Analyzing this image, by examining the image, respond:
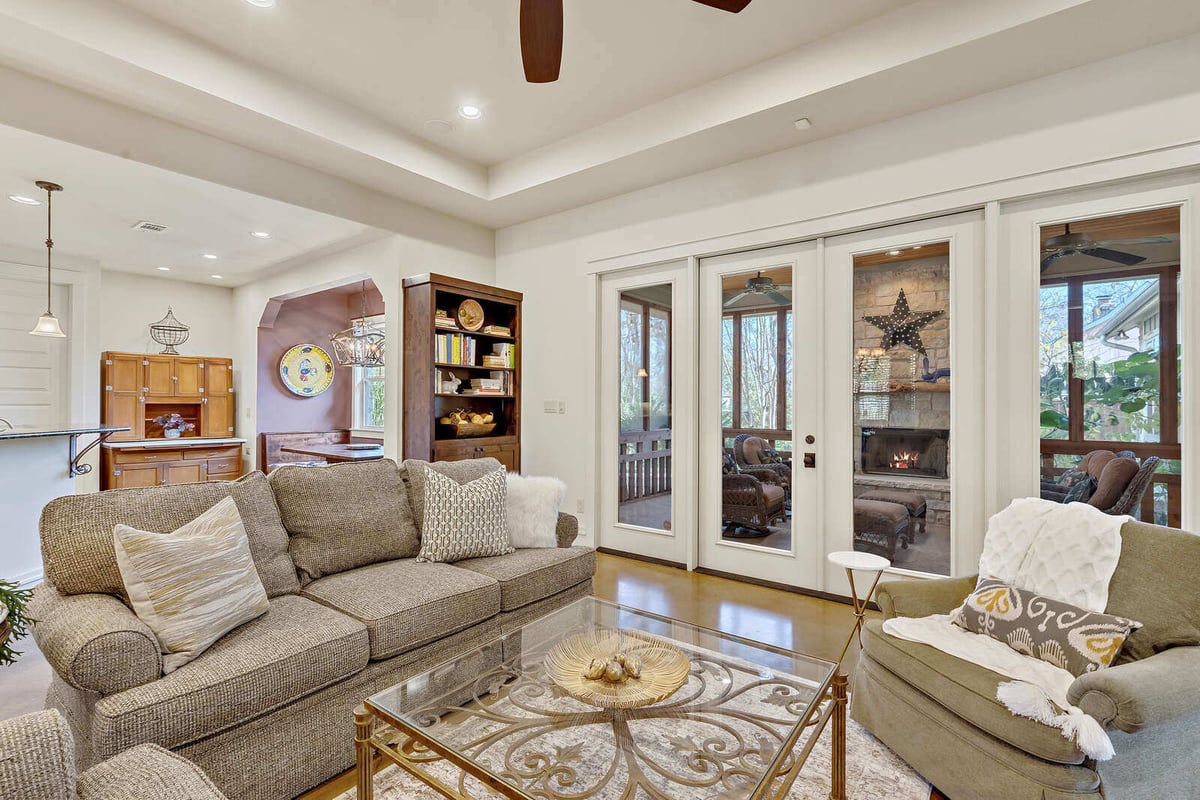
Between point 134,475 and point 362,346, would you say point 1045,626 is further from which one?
point 134,475

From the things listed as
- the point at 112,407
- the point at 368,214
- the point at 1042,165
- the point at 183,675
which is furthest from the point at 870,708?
the point at 112,407

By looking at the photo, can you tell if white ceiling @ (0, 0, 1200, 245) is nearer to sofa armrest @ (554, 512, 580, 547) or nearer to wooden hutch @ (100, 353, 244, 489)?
sofa armrest @ (554, 512, 580, 547)

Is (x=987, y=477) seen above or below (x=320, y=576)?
above

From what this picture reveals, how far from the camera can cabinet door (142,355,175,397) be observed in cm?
652

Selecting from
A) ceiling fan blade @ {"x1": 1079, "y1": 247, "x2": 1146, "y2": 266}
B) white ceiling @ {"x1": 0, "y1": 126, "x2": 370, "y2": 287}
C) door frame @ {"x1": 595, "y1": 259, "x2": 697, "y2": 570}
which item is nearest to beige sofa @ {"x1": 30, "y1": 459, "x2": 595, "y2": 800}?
door frame @ {"x1": 595, "y1": 259, "x2": 697, "y2": 570}

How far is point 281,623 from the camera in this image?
1.85m

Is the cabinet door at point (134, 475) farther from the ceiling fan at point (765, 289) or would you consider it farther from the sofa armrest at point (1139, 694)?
the sofa armrest at point (1139, 694)

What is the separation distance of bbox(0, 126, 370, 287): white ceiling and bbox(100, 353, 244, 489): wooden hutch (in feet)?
3.88

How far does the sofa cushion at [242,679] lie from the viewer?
1.39 m

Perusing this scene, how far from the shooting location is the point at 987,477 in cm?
293

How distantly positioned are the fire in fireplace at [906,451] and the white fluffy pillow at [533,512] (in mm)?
1920

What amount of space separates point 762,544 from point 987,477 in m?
1.40

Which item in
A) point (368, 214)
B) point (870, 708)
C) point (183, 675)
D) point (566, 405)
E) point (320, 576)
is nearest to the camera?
point (183, 675)

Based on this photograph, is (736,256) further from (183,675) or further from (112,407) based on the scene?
(112,407)
